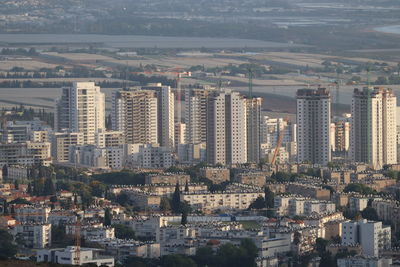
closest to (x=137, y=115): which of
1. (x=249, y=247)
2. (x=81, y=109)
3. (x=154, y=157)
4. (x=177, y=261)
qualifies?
(x=81, y=109)

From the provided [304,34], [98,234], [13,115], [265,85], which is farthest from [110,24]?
[98,234]

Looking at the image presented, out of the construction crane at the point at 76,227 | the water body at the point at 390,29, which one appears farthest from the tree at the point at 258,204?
the water body at the point at 390,29

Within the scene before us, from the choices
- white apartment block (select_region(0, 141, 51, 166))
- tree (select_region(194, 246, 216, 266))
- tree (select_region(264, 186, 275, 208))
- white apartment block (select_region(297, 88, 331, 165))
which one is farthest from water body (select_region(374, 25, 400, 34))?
tree (select_region(194, 246, 216, 266))

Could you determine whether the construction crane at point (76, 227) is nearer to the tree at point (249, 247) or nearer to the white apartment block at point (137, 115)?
the tree at point (249, 247)

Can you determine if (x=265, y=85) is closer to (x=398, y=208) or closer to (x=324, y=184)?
(x=324, y=184)

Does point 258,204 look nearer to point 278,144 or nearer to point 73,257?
point 73,257
